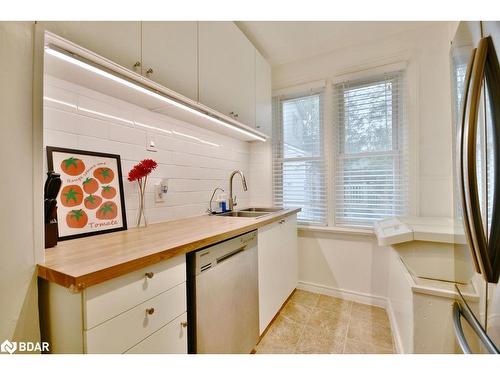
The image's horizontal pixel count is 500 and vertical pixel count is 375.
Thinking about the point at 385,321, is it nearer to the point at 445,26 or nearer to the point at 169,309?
the point at 169,309

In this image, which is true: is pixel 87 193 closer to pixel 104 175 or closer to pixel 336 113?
pixel 104 175

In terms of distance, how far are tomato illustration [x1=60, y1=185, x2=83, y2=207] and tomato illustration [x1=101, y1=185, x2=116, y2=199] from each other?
105 millimetres

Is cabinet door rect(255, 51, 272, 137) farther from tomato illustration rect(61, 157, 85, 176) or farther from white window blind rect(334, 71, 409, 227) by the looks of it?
tomato illustration rect(61, 157, 85, 176)

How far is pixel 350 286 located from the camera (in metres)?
2.23

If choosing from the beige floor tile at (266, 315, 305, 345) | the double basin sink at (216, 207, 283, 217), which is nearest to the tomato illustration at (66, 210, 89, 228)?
the double basin sink at (216, 207, 283, 217)

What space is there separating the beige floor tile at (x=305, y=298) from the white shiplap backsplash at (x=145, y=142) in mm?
1287

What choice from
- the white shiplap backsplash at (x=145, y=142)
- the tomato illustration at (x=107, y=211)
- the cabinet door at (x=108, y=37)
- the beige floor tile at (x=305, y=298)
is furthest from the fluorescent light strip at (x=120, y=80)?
the beige floor tile at (x=305, y=298)

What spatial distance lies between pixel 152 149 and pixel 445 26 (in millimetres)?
2582

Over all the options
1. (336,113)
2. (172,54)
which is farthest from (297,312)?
(172,54)

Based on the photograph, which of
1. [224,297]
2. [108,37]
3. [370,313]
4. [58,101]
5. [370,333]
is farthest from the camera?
[370,313]

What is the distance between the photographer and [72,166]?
1.11 meters

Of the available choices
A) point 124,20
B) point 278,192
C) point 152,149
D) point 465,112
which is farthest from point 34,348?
point 278,192

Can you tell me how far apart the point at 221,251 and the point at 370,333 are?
4.70ft

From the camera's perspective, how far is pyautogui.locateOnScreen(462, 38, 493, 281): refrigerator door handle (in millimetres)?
688
